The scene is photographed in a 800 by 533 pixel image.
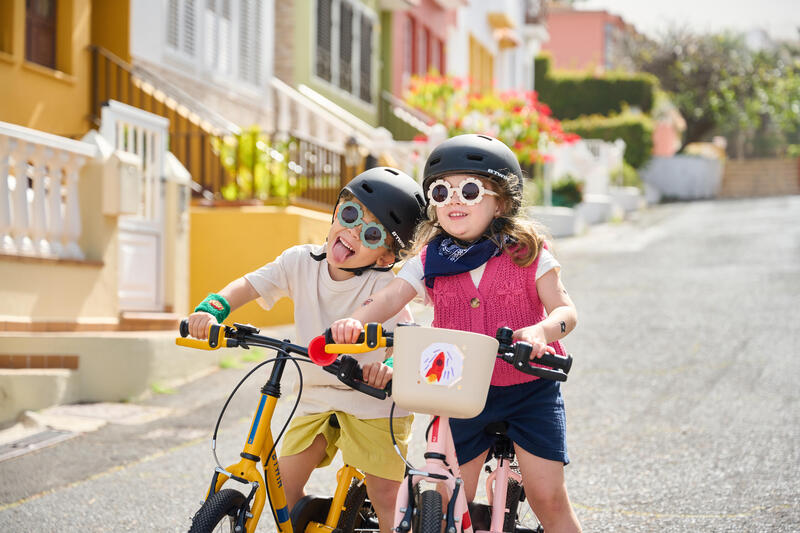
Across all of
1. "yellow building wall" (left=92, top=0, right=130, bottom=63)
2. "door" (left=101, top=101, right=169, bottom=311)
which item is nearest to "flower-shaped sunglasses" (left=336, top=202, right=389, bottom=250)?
"door" (left=101, top=101, right=169, bottom=311)

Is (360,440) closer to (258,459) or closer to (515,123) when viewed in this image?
(258,459)

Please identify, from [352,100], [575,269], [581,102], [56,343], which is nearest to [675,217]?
[352,100]

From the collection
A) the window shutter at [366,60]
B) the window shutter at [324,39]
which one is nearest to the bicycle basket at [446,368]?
the window shutter at [324,39]

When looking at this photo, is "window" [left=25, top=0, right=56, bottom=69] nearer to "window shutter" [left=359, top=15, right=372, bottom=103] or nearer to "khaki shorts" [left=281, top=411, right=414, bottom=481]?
"khaki shorts" [left=281, top=411, right=414, bottom=481]

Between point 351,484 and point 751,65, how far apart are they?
42687 millimetres

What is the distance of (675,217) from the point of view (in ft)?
84.8

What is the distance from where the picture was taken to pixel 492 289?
328cm

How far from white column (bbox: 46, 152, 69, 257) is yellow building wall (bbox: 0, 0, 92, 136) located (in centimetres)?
306

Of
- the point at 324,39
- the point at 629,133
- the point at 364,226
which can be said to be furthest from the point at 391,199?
the point at 629,133

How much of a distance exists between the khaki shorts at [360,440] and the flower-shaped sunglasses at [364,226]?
2.03 feet

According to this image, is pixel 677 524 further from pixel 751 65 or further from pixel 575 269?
pixel 751 65

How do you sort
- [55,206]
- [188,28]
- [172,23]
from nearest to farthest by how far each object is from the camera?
[55,206]
[172,23]
[188,28]

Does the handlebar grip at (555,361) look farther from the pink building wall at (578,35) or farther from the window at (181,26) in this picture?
the pink building wall at (578,35)

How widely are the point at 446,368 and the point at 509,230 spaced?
75 cm
